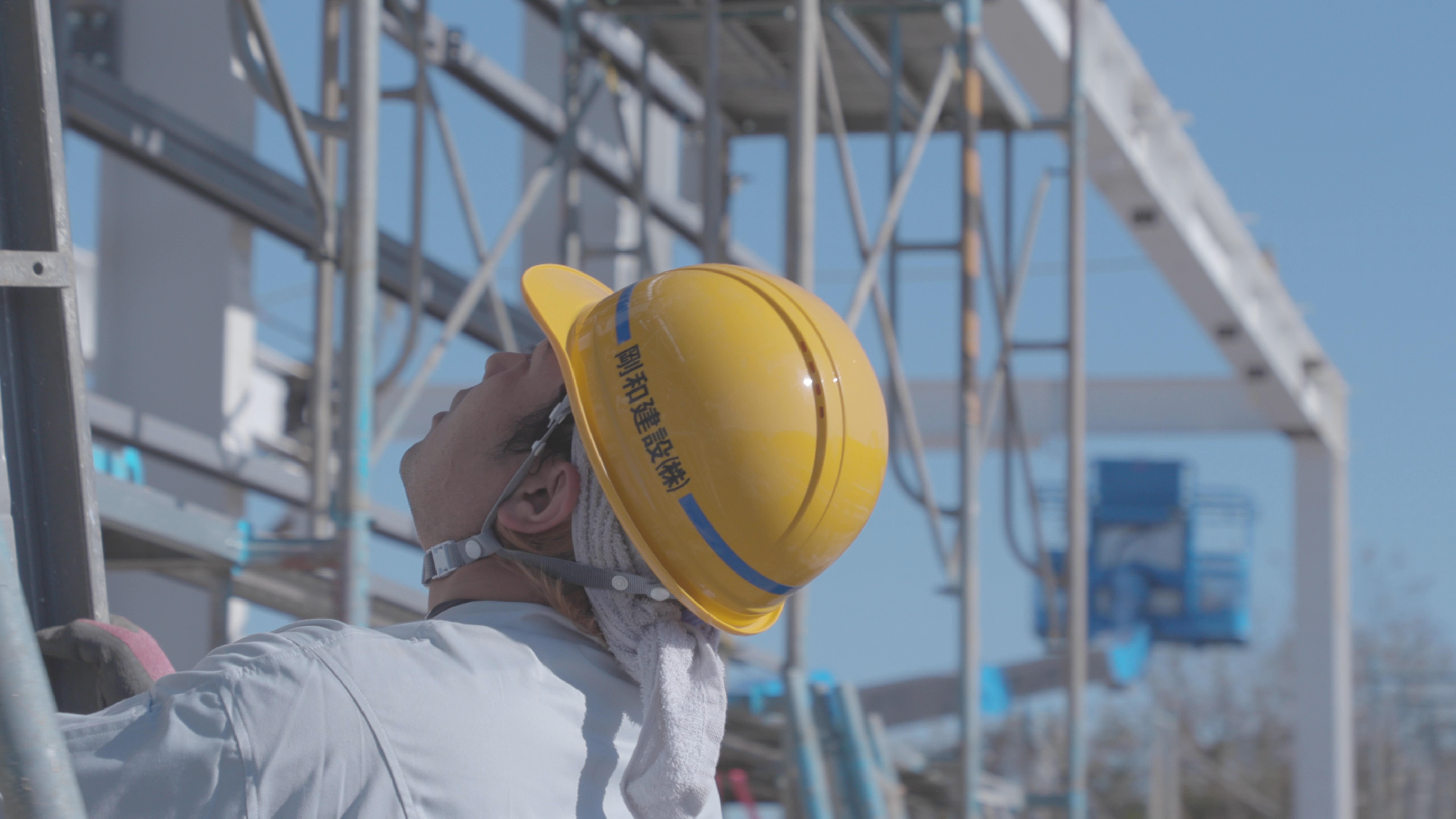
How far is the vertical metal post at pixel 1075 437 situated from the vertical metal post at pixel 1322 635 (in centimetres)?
836

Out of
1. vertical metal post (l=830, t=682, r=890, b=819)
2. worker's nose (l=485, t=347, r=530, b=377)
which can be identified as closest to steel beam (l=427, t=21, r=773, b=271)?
vertical metal post (l=830, t=682, r=890, b=819)

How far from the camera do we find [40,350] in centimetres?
198

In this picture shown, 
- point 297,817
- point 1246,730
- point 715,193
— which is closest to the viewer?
point 297,817

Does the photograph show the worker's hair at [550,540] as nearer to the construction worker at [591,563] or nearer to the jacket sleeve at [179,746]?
the construction worker at [591,563]

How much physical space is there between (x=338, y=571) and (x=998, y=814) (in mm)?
7082

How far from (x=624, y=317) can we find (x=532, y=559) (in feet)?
1.16

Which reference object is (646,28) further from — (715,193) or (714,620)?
(714,620)

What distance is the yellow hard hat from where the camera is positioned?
205cm

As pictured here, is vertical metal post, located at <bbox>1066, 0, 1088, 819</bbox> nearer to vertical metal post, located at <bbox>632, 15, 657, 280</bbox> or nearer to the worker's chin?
vertical metal post, located at <bbox>632, 15, 657, 280</bbox>

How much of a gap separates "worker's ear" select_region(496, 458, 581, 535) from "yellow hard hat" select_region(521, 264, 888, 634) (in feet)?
0.24

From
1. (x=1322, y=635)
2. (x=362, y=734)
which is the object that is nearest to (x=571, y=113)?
(x=362, y=734)

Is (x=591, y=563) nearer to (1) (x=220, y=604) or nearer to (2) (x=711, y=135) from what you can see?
(1) (x=220, y=604)

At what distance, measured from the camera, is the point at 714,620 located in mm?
2137

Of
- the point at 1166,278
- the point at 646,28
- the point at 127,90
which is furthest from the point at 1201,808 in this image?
the point at 127,90
